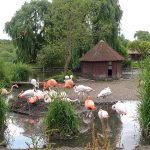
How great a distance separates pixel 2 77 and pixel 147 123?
15.9 meters

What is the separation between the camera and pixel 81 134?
11414 millimetres

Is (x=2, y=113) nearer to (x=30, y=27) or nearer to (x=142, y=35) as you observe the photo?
(x=30, y=27)

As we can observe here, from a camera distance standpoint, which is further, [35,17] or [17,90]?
[35,17]

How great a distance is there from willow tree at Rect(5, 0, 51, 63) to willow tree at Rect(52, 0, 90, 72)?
4.48 m

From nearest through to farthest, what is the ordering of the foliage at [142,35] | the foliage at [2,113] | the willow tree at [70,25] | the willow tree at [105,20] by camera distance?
the foliage at [2,113], the willow tree at [70,25], the willow tree at [105,20], the foliage at [142,35]

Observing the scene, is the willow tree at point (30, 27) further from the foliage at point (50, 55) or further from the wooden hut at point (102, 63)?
the wooden hut at point (102, 63)

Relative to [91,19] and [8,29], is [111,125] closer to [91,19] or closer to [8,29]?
[91,19]

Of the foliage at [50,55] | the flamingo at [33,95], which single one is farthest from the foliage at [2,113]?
the foliage at [50,55]

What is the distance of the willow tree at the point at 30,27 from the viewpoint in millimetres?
37188

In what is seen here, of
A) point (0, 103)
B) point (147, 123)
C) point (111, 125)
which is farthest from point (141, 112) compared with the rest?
point (0, 103)

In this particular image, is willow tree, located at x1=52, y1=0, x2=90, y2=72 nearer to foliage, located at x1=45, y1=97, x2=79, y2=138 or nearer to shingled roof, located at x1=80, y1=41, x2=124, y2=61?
shingled roof, located at x1=80, y1=41, x2=124, y2=61

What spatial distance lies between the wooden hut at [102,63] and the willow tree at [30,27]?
22.5 feet

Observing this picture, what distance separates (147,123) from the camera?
35.0 feet

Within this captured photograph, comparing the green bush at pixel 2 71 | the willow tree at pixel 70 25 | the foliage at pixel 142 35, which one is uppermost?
the foliage at pixel 142 35
